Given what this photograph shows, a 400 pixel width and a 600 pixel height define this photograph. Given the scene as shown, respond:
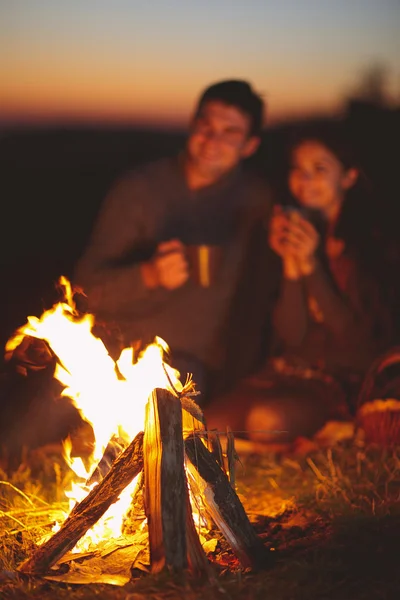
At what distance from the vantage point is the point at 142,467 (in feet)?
10.6

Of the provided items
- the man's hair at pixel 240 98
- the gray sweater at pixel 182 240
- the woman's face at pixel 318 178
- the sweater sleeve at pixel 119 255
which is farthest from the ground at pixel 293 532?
the man's hair at pixel 240 98

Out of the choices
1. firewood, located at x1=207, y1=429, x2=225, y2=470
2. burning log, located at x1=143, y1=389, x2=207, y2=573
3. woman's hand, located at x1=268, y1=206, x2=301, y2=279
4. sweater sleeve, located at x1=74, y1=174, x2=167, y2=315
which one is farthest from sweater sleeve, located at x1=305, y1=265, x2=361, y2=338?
burning log, located at x1=143, y1=389, x2=207, y2=573

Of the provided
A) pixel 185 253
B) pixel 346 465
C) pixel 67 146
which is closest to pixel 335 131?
pixel 185 253

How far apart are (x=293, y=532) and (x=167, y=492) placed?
2.73ft

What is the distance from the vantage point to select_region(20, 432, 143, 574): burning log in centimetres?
315

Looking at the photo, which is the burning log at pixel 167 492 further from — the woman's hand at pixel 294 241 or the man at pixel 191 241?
the woman's hand at pixel 294 241

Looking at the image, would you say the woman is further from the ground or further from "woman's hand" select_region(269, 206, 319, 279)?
the ground

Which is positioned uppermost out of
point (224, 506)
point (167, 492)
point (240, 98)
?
point (240, 98)

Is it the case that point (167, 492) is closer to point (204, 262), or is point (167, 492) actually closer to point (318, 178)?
point (204, 262)

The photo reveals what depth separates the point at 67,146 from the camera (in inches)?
221

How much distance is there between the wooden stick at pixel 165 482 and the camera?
3.00 metres

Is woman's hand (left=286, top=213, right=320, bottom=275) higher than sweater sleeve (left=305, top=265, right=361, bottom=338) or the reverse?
higher

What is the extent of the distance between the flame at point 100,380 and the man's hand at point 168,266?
1.45m

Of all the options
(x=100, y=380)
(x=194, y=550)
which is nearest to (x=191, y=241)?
(x=100, y=380)
